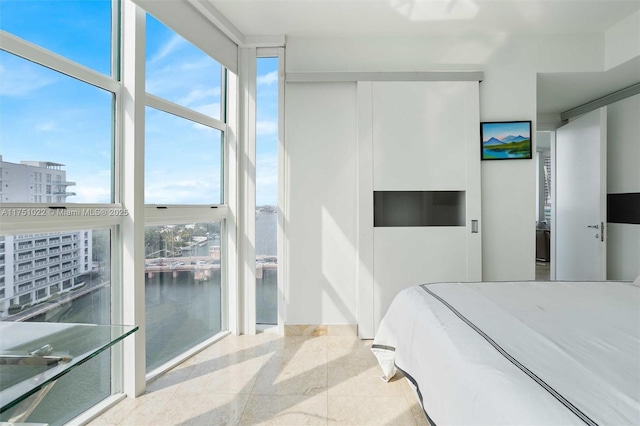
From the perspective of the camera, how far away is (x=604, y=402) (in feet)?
2.48

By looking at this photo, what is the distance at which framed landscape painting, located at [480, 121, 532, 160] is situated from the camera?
9.18ft

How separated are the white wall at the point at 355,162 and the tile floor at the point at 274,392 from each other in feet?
1.77

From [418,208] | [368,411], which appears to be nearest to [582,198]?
[418,208]


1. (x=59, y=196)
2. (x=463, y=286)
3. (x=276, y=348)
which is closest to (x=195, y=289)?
(x=276, y=348)

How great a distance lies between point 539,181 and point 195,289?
7.48m

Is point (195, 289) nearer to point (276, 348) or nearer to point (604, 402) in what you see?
point (276, 348)

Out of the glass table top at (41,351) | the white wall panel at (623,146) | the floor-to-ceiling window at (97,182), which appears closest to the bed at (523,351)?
the glass table top at (41,351)

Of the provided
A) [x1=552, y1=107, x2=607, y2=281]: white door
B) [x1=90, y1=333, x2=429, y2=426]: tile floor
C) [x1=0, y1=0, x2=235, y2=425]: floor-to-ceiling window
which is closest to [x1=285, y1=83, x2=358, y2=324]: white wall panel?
[x1=90, y1=333, x2=429, y2=426]: tile floor

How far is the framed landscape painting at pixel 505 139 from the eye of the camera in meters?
2.80

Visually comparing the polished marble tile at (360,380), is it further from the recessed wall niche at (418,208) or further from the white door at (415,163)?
the recessed wall niche at (418,208)

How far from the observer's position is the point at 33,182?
58.9 inches

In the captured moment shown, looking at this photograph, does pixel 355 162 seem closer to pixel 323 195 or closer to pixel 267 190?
pixel 323 195

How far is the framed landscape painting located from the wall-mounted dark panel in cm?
139

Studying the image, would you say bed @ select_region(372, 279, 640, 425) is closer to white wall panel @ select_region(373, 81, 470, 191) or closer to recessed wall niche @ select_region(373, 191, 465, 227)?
recessed wall niche @ select_region(373, 191, 465, 227)
